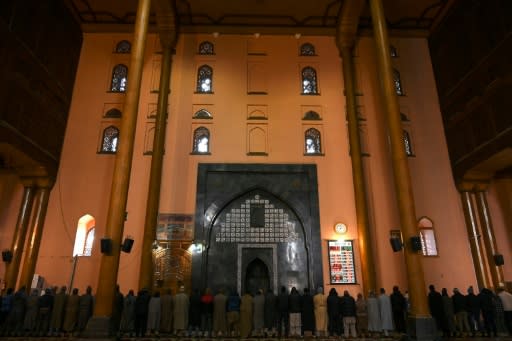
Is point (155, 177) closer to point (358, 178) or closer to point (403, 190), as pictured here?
point (358, 178)

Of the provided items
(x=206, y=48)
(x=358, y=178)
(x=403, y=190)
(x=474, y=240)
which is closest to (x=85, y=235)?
(x=206, y=48)

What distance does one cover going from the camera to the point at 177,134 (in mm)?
12273

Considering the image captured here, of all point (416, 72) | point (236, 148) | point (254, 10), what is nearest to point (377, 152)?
point (416, 72)

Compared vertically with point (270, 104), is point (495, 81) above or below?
below

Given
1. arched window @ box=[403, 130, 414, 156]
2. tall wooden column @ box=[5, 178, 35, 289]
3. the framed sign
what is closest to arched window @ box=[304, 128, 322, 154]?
arched window @ box=[403, 130, 414, 156]

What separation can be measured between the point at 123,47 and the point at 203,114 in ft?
13.2

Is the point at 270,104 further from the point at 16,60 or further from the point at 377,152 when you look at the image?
the point at 16,60

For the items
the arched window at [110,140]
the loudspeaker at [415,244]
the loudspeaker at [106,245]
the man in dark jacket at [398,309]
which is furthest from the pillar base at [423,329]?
the arched window at [110,140]

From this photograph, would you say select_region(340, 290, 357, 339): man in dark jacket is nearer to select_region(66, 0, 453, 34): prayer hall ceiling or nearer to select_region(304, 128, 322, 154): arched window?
select_region(304, 128, 322, 154): arched window

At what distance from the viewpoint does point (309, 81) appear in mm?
13281

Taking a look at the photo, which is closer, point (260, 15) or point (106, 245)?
point (106, 245)

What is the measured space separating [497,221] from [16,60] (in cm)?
1464

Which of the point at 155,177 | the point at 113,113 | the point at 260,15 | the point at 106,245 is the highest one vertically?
the point at 260,15

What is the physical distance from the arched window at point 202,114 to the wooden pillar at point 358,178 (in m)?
4.65
